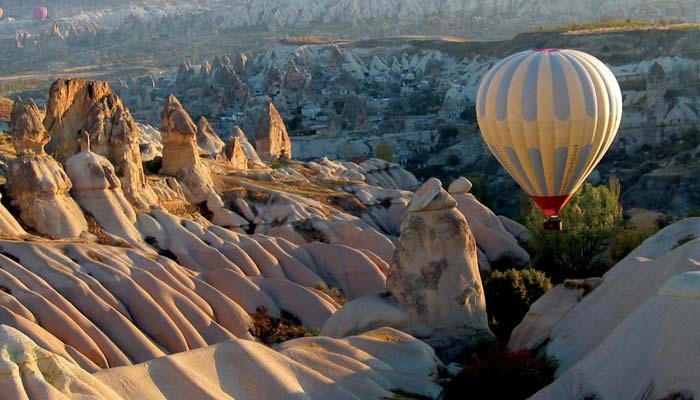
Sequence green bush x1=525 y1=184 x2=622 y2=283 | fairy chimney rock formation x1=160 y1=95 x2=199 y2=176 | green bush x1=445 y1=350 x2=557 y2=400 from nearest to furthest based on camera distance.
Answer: green bush x1=445 y1=350 x2=557 y2=400
green bush x1=525 y1=184 x2=622 y2=283
fairy chimney rock formation x1=160 y1=95 x2=199 y2=176

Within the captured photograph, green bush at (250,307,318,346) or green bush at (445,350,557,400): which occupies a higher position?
green bush at (445,350,557,400)

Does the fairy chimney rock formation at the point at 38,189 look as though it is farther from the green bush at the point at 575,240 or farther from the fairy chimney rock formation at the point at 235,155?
the fairy chimney rock formation at the point at 235,155

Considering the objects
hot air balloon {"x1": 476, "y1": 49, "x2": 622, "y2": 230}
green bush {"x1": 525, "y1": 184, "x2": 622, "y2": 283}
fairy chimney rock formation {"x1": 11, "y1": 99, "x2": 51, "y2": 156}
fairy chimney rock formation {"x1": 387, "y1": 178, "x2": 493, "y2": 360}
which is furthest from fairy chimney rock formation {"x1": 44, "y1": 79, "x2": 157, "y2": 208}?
fairy chimney rock formation {"x1": 387, "y1": 178, "x2": 493, "y2": 360}

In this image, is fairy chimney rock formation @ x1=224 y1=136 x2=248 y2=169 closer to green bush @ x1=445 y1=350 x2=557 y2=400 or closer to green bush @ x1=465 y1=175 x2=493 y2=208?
green bush @ x1=465 y1=175 x2=493 y2=208

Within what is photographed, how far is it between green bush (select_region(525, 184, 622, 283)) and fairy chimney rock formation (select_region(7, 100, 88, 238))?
34.1 feet

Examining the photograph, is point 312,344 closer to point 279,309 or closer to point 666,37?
point 279,309

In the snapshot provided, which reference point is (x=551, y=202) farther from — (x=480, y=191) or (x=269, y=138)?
(x=269, y=138)

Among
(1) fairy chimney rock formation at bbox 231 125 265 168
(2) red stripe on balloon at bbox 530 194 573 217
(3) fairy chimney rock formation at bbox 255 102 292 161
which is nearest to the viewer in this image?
(2) red stripe on balloon at bbox 530 194 573 217

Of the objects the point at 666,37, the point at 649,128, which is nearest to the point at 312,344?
the point at 649,128

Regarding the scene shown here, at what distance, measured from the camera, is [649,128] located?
186ft

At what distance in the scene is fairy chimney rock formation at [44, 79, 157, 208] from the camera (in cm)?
2819

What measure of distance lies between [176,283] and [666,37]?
206 feet

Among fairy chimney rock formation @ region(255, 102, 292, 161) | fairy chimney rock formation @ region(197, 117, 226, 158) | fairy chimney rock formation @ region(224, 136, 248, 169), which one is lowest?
fairy chimney rock formation @ region(255, 102, 292, 161)

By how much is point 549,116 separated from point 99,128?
13.4 metres
